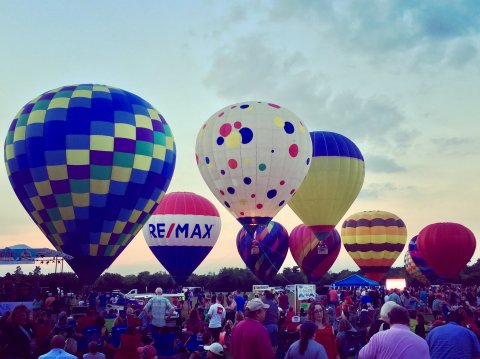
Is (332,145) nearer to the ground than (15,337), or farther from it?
farther from it

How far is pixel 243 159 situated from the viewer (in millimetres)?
22547

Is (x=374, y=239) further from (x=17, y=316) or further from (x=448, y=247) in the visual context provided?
(x=17, y=316)

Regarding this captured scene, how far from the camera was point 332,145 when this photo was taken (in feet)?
95.2

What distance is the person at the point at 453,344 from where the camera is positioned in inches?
219

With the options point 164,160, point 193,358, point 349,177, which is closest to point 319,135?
point 349,177

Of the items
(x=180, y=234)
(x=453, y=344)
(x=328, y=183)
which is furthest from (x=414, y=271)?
(x=453, y=344)

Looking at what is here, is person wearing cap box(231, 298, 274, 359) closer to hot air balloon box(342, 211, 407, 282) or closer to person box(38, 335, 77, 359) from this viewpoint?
person box(38, 335, 77, 359)

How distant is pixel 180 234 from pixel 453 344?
2719 cm

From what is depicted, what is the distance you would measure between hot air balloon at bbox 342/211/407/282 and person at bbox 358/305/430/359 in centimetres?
3469

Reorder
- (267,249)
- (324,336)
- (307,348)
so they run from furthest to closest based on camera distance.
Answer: (267,249) < (324,336) < (307,348)

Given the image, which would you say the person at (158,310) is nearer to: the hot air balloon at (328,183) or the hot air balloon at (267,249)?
the hot air balloon at (328,183)

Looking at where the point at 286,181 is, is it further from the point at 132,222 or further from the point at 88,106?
the point at 88,106

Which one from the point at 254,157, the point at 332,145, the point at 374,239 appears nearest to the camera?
the point at 254,157

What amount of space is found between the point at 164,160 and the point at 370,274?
21.9 m
